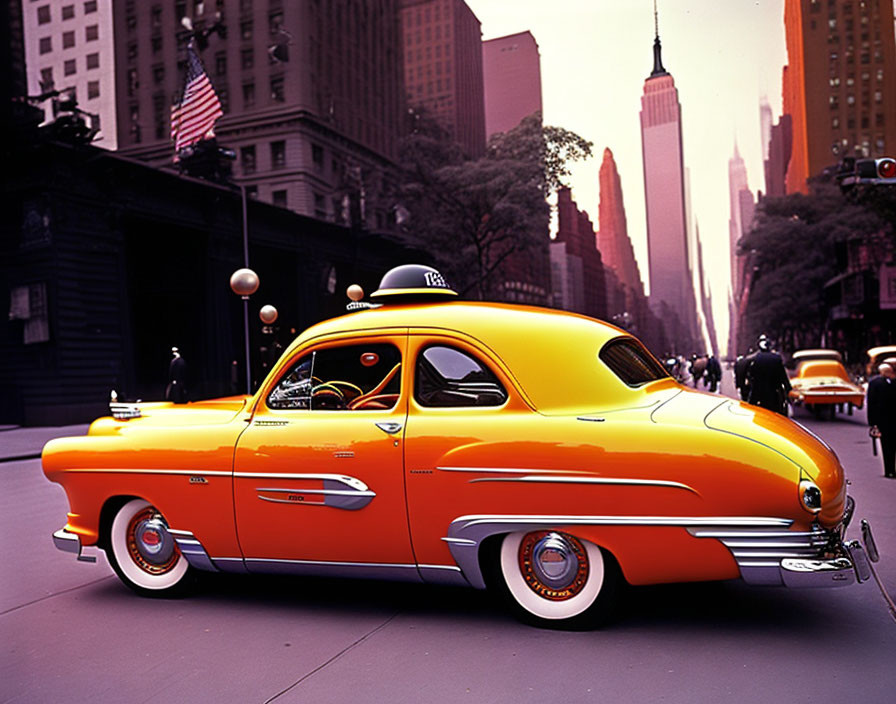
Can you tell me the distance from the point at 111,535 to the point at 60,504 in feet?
16.3

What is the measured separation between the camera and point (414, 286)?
17.9ft

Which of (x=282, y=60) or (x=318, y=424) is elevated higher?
(x=282, y=60)

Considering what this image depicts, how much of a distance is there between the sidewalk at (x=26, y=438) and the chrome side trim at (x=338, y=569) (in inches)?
503

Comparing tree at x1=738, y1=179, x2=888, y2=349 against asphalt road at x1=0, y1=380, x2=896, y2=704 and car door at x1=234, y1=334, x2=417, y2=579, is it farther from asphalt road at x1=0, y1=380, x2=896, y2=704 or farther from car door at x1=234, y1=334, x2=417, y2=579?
car door at x1=234, y1=334, x2=417, y2=579

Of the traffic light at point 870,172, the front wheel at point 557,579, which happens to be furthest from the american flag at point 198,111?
the front wheel at point 557,579

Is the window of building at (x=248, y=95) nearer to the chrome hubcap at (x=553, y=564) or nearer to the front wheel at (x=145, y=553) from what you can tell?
the front wheel at (x=145, y=553)

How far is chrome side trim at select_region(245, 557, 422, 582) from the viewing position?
4742 mm

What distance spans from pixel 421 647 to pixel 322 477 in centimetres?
112

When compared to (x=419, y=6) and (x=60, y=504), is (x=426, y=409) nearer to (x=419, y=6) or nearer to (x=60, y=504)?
(x=60, y=504)

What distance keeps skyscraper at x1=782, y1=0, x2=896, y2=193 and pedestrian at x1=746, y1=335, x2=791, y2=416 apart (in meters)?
103

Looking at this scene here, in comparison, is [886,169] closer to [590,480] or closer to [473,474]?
[590,480]

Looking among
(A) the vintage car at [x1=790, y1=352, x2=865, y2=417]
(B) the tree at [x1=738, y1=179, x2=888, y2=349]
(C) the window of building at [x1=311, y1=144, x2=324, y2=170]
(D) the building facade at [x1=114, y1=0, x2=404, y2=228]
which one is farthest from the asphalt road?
(B) the tree at [x1=738, y1=179, x2=888, y2=349]

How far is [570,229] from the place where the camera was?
186625 millimetres

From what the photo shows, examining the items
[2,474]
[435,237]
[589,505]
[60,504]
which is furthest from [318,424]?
[435,237]
